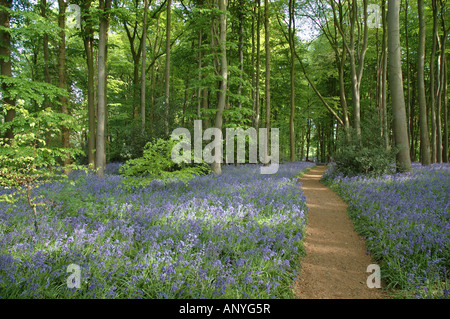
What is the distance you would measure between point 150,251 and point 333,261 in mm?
3510

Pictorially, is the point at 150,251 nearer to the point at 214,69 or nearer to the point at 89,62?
the point at 214,69

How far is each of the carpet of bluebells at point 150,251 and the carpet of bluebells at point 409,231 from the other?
155 centimetres

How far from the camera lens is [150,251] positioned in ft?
12.5

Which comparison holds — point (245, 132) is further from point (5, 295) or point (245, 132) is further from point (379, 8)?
point (5, 295)

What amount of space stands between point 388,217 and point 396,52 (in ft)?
26.5

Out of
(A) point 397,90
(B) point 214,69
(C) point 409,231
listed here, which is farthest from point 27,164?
(A) point 397,90

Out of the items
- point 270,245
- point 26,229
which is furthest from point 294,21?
point 26,229

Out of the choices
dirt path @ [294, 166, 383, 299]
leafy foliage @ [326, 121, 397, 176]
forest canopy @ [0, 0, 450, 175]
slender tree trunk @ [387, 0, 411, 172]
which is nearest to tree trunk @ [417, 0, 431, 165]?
forest canopy @ [0, 0, 450, 175]

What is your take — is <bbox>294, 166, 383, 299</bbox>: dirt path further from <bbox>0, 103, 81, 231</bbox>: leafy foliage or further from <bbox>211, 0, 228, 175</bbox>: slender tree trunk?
<bbox>211, 0, 228, 175</bbox>: slender tree trunk

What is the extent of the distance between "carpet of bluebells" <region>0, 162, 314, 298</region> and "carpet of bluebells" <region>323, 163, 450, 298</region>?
155cm

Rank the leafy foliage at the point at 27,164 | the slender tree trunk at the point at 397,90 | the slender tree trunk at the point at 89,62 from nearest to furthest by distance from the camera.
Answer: the leafy foliage at the point at 27,164 < the slender tree trunk at the point at 397,90 < the slender tree trunk at the point at 89,62

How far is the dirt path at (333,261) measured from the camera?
3992 millimetres

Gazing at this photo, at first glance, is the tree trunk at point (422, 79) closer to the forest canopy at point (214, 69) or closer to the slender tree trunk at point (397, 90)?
→ the forest canopy at point (214, 69)

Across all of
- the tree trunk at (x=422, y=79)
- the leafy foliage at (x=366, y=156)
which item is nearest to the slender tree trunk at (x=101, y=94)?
the leafy foliage at (x=366, y=156)
